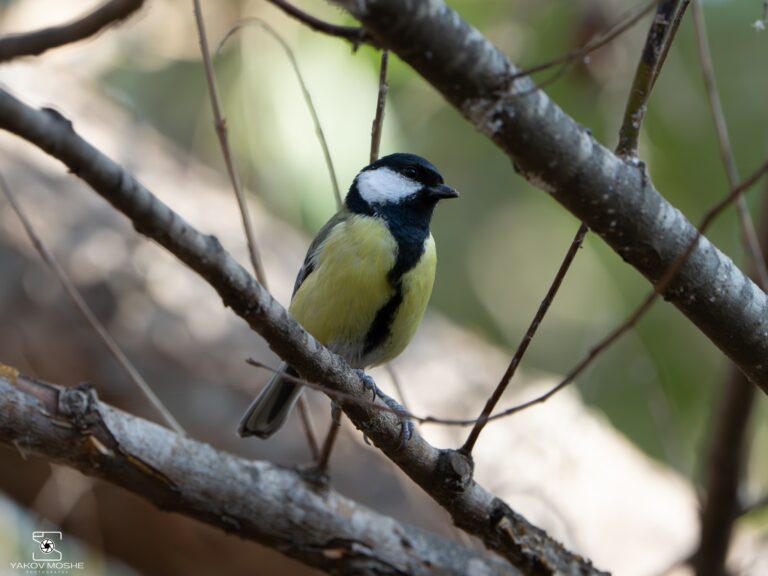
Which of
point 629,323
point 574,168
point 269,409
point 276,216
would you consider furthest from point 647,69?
point 276,216

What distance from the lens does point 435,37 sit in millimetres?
1170

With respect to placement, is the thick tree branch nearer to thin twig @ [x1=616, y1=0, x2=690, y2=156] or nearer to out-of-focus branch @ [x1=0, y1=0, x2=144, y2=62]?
thin twig @ [x1=616, y1=0, x2=690, y2=156]

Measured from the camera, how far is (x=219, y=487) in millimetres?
2131

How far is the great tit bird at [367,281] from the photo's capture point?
97.0 inches

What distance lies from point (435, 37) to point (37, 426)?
50.7 inches

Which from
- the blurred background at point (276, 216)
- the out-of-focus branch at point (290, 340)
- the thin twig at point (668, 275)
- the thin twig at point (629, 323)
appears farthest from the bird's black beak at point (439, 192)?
the thin twig at point (668, 275)

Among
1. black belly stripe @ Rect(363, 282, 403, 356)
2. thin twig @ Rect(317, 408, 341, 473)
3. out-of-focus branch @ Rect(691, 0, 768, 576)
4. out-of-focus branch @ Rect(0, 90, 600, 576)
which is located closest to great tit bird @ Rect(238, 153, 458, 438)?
black belly stripe @ Rect(363, 282, 403, 356)

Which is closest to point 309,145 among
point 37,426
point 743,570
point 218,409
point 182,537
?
point 218,409

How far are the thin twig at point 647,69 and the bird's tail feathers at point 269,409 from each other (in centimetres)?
151

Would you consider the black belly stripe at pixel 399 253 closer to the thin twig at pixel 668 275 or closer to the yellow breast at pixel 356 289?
the yellow breast at pixel 356 289

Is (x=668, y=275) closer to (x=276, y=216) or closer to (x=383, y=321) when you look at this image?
(x=383, y=321)

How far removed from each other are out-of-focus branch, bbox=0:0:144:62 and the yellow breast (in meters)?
1.21

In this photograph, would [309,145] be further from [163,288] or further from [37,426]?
[37,426]

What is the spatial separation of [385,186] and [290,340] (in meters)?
1.48
